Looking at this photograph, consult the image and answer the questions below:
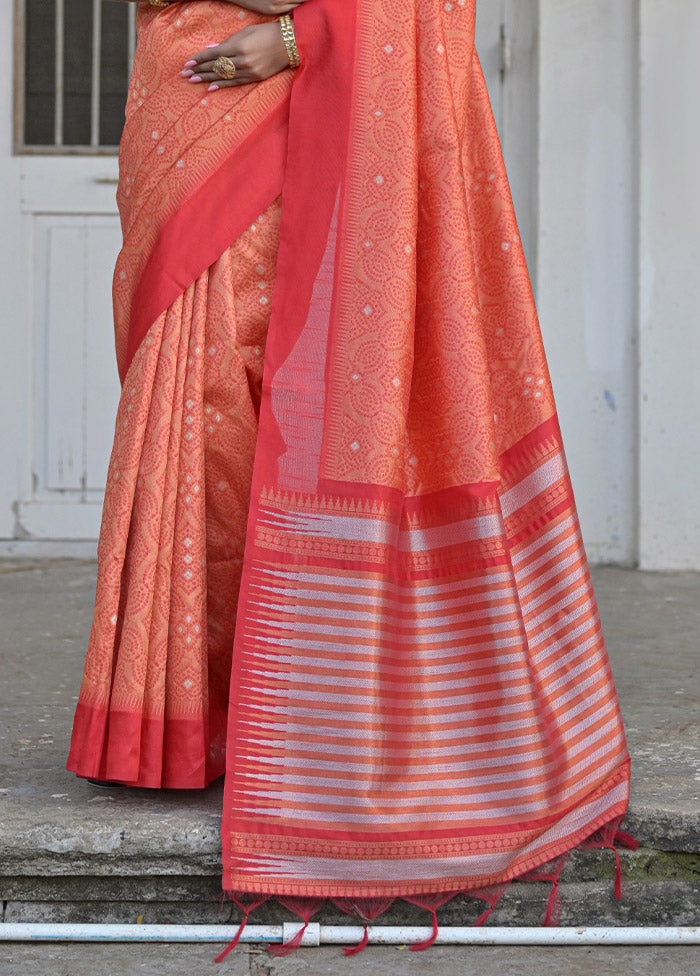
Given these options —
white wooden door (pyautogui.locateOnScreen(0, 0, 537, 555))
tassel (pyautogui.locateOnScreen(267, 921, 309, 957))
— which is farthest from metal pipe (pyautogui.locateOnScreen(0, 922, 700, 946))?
white wooden door (pyautogui.locateOnScreen(0, 0, 537, 555))

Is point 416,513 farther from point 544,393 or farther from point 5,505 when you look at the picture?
point 5,505

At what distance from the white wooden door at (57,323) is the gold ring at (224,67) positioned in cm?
244

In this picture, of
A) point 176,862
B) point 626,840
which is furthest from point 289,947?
point 626,840

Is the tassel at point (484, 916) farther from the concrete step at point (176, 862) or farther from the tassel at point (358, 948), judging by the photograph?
the tassel at point (358, 948)

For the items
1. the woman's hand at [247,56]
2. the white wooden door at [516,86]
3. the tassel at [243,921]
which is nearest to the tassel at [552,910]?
the tassel at [243,921]

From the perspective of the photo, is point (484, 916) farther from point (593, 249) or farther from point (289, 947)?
point (593, 249)

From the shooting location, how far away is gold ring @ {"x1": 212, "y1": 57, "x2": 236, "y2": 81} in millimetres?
1531

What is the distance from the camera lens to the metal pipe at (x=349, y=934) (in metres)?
1.41

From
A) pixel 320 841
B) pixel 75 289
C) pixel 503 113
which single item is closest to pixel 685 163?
pixel 503 113

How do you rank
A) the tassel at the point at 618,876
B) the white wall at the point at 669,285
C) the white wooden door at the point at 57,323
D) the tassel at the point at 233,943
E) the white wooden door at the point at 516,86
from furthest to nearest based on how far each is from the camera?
the white wooden door at the point at 57,323, the white wooden door at the point at 516,86, the white wall at the point at 669,285, the tassel at the point at 618,876, the tassel at the point at 233,943

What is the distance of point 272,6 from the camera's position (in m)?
1.56

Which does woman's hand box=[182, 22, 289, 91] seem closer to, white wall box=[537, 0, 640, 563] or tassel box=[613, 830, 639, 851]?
tassel box=[613, 830, 639, 851]

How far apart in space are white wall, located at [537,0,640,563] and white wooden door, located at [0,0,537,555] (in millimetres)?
182

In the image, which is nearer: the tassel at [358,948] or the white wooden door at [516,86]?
the tassel at [358,948]
